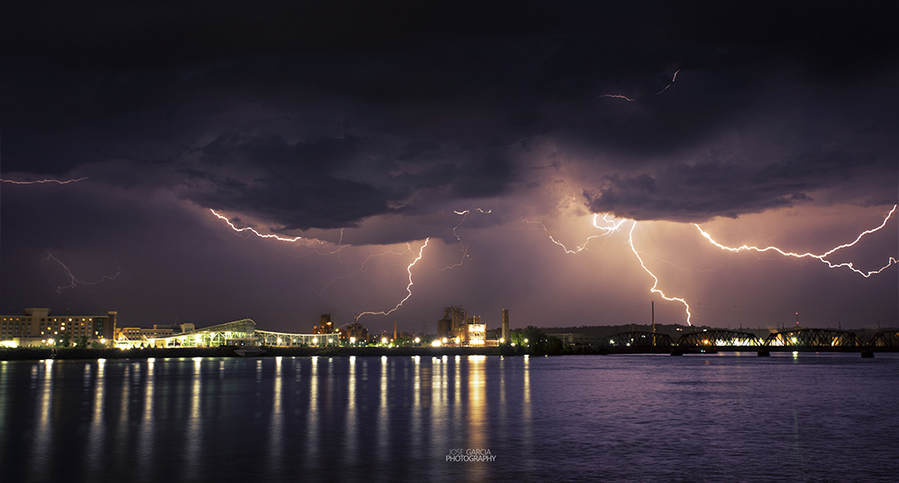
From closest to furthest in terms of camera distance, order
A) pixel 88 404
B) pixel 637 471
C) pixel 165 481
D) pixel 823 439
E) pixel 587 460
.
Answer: pixel 165 481 < pixel 637 471 < pixel 587 460 < pixel 823 439 < pixel 88 404

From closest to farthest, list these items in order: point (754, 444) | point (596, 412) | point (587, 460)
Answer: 1. point (587, 460)
2. point (754, 444)
3. point (596, 412)

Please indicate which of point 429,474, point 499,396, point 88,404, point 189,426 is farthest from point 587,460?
point 88,404

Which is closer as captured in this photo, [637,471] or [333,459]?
[637,471]

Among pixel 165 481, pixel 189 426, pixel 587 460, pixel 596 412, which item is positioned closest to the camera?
pixel 165 481

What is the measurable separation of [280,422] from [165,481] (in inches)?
655

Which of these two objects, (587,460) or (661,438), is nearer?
(587,460)

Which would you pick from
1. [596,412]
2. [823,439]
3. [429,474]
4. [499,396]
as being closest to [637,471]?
[429,474]

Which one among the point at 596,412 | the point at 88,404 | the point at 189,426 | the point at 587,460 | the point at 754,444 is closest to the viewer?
the point at 587,460

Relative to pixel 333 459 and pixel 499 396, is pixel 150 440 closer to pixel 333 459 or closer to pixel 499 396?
pixel 333 459

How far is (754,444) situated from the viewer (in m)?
30.5

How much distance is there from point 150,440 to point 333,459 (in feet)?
35.6

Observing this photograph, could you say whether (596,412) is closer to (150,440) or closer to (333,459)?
(333,459)

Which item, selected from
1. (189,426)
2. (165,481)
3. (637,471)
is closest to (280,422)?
(189,426)

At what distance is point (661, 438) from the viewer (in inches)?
1260
